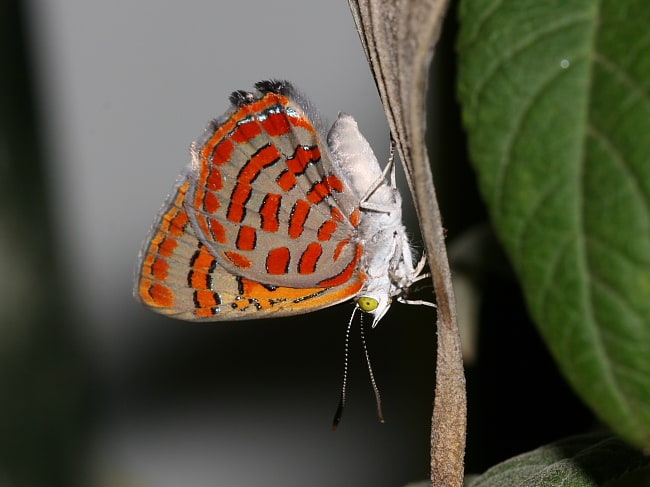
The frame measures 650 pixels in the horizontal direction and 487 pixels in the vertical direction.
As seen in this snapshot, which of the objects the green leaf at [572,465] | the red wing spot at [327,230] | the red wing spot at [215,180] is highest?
the red wing spot at [215,180]

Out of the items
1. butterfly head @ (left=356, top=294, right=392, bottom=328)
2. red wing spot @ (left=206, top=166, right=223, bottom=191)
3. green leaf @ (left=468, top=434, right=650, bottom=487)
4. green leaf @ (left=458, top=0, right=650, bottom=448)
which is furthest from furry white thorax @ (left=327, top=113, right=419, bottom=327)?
green leaf @ (left=458, top=0, right=650, bottom=448)

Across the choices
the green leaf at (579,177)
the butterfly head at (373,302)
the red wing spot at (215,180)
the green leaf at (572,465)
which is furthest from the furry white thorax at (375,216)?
the green leaf at (579,177)

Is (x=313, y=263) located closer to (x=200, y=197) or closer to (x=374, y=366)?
(x=200, y=197)

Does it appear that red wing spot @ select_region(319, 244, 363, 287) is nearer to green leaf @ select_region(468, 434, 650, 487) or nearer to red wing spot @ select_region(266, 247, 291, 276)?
red wing spot @ select_region(266, 247, 291, 276)

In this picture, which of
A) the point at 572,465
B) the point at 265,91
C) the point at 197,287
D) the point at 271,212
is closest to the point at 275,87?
the point at 265,91

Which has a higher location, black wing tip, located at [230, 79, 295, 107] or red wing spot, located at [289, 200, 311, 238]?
black wing tip, located at [230, 79, 295, 107]

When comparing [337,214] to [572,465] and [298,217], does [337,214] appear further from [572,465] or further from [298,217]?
[572,465]

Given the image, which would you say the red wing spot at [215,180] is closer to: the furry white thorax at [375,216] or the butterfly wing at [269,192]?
the butterfly wing at [269,192]
